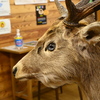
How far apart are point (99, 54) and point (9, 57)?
2.32 m

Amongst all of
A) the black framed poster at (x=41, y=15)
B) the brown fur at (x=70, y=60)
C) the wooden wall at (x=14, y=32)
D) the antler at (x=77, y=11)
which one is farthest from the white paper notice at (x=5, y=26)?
the antler at (x=77, y=11)

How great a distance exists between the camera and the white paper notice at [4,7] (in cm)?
312

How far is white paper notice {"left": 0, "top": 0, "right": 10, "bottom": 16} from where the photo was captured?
10.2 ft

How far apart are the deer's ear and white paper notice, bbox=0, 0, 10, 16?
7.23 feet

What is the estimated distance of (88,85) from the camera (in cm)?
118

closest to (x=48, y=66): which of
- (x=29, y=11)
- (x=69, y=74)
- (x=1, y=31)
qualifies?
(x=69, y=74)

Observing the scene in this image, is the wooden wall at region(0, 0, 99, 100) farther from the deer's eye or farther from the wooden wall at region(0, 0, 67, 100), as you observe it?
the deer's eye

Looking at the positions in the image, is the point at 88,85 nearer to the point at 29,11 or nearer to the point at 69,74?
the point at 69,74

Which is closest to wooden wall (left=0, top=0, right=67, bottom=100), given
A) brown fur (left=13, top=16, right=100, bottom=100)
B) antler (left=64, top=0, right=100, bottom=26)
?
brown fur (left=13, top=16, right=100, bottom=100)

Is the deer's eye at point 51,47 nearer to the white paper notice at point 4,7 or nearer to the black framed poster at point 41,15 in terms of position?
the white paper notice at point 4,7

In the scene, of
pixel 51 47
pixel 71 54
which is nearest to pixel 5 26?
pixel 51 47

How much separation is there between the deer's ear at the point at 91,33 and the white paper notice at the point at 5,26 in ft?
7.17

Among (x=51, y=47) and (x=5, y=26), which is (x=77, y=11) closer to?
(x=51, y=47)

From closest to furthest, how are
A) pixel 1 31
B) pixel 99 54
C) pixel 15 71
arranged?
pixel 99 54 → pixel 15 71 → pixel 1 31
